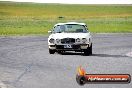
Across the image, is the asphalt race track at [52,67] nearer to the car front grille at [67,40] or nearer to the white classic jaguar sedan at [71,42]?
the white classic jaguar sedan at [71,42]

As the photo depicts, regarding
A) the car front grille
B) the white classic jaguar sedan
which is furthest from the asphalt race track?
the car front grille

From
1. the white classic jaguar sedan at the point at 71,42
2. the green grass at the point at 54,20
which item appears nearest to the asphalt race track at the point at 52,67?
the white classic jaguar sedan at the point at 71,42

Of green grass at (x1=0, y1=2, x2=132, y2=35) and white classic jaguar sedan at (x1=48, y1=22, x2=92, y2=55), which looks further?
green grass at (x1=0, y1=2, x2=132, y2=35)

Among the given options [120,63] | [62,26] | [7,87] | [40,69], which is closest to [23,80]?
[7,87]

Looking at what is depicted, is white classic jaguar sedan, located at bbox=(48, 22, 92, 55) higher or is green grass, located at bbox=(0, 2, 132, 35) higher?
white classic jaguar sedan, located at bbox=(48, 22, 92, 55)

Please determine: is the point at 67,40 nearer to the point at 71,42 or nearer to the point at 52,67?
the point at 71,42

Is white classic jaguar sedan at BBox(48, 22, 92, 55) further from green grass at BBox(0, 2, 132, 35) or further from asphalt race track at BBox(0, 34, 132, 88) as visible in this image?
green grass at BBox(0, 2, 132, 35)

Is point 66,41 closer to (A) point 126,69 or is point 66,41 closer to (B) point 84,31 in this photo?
(B) point 84,31

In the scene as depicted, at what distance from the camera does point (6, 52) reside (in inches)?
1005

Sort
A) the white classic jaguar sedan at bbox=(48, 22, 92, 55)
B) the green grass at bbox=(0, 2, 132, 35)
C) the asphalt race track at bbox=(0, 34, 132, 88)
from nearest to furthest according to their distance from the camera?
the asphalt race track at bbox=(0, 34, 132, 88) → the white classic jaguar sedan at bbox=(48, 22, 92, 55) → the green grass at bbox=(0, 2, 132, 35)

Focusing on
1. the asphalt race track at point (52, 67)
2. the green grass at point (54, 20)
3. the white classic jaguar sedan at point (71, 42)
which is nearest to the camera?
the asphalt race track at point (52, 67)

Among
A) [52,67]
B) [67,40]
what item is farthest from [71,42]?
[52,67]

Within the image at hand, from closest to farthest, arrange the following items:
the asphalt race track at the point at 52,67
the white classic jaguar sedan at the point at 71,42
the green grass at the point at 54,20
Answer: the asphalt race track at the point at 52,67, the white classic jaguar sedan at the point at 71,42, the green grass at the point at 54,20

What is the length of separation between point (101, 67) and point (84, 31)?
6530 mm
